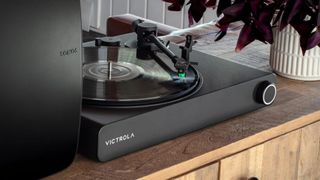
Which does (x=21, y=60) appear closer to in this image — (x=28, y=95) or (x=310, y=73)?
(x=28, y=95)

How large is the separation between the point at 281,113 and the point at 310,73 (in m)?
0.21

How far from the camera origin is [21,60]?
74 centimetres

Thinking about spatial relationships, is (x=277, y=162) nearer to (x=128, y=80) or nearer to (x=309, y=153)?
(x=309, y=153)

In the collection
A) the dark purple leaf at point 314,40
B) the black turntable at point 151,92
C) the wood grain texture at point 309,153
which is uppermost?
the dark purple leaf at point 314,40

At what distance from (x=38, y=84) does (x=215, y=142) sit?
1.04 ft

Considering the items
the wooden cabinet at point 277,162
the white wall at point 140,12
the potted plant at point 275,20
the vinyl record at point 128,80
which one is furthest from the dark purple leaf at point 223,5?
the white wall at point 140,12

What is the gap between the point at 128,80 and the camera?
0.98 metres

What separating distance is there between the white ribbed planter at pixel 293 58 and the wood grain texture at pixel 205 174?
1.29 feet

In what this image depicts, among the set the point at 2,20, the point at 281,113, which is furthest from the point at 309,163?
the point at 2,20

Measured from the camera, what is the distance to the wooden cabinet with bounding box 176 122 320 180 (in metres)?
0.98

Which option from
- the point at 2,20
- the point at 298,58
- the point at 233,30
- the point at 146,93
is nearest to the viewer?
the point at 2,20

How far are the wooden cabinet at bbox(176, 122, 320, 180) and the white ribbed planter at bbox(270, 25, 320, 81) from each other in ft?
0.50

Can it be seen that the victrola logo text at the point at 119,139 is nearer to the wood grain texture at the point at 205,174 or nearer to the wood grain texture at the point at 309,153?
the wood grain texture at the point at 205,174

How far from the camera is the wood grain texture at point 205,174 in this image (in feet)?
3.03
